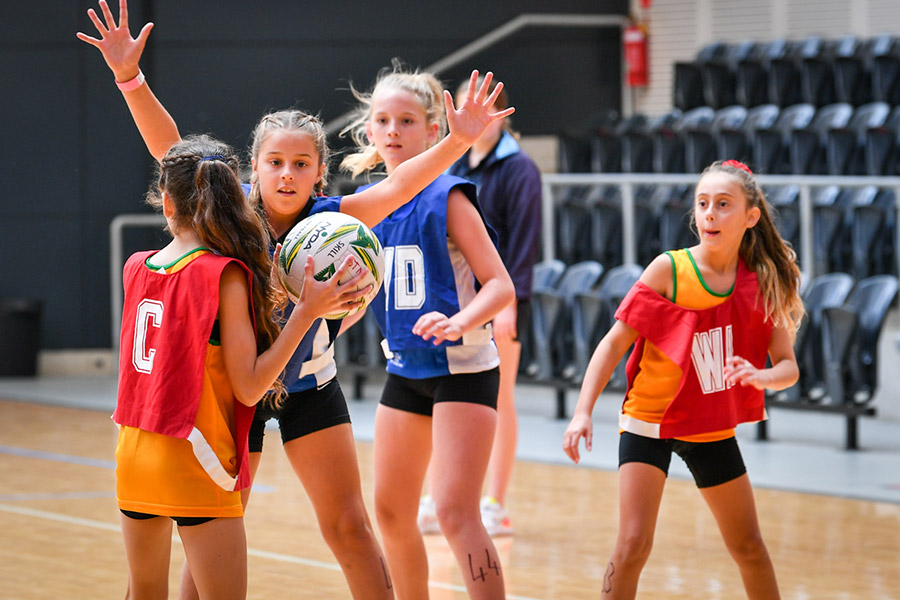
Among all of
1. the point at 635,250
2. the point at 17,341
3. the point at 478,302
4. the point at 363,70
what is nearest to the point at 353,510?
the point at 478,302

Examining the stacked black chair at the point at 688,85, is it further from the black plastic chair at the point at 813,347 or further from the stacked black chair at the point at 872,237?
the black plastic chair at the point at 813,347

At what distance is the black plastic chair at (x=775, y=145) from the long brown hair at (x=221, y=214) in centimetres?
759

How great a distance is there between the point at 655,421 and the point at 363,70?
888 centimetres

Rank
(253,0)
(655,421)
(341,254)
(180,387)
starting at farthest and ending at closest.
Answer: (253,0) → (655,421) → (341,254) → (180,387)

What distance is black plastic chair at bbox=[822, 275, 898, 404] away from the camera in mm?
7254

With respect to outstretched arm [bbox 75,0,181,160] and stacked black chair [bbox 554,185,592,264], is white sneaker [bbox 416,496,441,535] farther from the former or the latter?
stacked black chair [bbox 554,185,592,264]

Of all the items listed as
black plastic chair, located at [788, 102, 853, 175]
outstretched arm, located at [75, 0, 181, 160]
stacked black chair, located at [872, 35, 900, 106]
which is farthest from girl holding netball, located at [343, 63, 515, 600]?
stacked black chair, located at [872, 35, 900, 106]

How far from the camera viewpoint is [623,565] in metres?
3.35

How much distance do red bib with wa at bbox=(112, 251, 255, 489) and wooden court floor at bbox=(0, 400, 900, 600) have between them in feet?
6.15

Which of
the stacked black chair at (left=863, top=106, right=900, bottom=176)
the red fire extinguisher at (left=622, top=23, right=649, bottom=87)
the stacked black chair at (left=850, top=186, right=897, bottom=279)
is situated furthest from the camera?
the red fire extinguisher at (left=622, top=23, right=649, bottom=87)

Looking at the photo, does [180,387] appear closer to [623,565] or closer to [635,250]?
[623,565]

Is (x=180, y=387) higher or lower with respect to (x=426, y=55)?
lower

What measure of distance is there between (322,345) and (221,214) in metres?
0.66

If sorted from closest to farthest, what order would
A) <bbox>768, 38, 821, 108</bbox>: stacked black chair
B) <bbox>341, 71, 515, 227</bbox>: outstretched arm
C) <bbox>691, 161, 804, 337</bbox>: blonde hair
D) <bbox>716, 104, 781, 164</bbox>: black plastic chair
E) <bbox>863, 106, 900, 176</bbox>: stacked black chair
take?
1. <bbox>341, 71, 515, 227</bbox>: outstretched arm
2. <bbox>691, 161, 804, 337</bbox>: blonde hair
3. <bbox>863, 106, 900, 176</bbox>: stacked black chair
4. <bbox>716, 104, 781, 164</bbox>: black plastic chair
5. <bbox>768, 38, 821, 108</bbox>: stacked black chair
